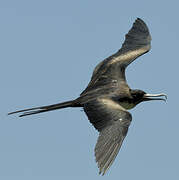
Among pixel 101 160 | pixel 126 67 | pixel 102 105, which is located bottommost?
pixel 101 160

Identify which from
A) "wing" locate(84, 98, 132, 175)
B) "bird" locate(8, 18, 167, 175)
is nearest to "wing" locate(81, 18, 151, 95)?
"bird" locate(8, 18, 167, 175)

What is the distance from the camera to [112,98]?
1700cm

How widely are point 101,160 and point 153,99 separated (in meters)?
4.13

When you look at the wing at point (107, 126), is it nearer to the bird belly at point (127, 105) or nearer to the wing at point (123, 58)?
the bird belly at point (127, 105)

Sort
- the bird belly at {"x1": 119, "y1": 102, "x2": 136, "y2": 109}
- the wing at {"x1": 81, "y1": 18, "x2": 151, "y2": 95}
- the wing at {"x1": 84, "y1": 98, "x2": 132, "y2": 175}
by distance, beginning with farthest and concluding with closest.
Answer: the wing at {"x1": 81, "y1": 18, "x2": 151, "y2": 95}, the bird belly at {"x1": 119, "y1": 102, "x2": 136, "y2": 109}, the wing at {"x1": 84, "y1": 98, "x2": 132, "y2": 175}

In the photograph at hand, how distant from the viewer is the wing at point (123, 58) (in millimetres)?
18156

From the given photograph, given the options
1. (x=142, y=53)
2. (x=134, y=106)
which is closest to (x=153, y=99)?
(x=134, y=106)

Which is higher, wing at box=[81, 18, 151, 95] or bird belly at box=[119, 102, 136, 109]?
wing at box=[81, 18, 151, 95]

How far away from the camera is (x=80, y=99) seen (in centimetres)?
1703

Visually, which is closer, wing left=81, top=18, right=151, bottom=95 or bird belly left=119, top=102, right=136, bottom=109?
bird belly left=119, top=102, right=136, bottom=109

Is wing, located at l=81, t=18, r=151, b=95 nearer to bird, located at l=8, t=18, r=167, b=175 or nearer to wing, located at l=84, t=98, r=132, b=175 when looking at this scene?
bird, located at l=8, t=18, r=167, b=175

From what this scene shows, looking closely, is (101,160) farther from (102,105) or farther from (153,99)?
(153,99)

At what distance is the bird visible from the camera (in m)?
14.9

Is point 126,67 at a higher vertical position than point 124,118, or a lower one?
higher
